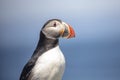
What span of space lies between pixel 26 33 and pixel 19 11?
143 millimetres

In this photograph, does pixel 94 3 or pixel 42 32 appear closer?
pixel 42 32

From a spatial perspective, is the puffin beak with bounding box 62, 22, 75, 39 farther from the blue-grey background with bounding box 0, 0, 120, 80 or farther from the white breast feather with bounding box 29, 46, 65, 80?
the blue-grey background with bounding box 0, 0, 120, 80

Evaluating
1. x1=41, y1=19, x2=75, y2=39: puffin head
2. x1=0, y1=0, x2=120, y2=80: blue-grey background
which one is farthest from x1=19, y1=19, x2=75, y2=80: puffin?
x1=0, y1=0, x2=120, y2=80: blue-grey background

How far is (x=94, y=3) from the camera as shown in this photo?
160 cm

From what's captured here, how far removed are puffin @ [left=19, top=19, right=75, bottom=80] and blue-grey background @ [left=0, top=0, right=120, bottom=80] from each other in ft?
0.83

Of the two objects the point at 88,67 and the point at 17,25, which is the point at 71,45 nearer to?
the point at 88,67

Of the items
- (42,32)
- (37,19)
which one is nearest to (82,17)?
(37,19)

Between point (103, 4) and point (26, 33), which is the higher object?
point (103, 4)

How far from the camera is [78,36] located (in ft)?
5.15

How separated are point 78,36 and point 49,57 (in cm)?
35

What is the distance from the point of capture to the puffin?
48.9 inches

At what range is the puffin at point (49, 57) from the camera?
4.07 ft

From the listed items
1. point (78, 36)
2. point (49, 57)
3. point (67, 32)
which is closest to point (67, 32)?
point (67, 32)

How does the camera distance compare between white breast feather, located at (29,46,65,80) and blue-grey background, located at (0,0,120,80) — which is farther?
blue-grey background, located at (0,0,120,80)
